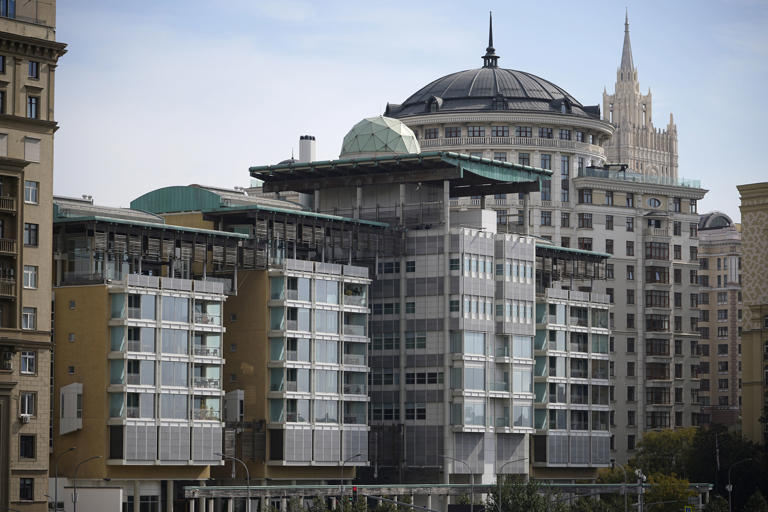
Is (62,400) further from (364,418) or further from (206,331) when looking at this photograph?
(364,418)

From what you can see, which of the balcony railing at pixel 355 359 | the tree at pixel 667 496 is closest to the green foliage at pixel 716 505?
the tree at pixel 667 496

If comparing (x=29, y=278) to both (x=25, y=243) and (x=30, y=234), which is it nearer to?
(x=25, y=243)

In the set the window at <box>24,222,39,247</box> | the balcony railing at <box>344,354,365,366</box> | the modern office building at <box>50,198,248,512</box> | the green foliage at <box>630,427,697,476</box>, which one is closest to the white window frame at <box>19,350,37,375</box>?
the window at <box>24,222,39,247</box>

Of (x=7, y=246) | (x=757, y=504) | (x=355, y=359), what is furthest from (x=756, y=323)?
(x=7, y=246)

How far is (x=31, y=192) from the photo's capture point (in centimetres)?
13312

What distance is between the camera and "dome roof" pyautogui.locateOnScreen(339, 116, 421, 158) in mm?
181250

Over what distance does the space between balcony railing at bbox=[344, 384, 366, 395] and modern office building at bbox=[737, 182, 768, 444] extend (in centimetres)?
4804

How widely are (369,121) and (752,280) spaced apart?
4983cm

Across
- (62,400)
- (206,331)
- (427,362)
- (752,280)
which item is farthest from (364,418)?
(752,280)

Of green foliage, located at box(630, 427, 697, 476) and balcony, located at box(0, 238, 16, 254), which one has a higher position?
balcony, located at box(0, 238, 16, 254)

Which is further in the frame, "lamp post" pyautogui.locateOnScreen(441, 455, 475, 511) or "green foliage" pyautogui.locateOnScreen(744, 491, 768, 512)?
"green foliage" pyautogui.locateOnScreen(744, 491, 768, 512)

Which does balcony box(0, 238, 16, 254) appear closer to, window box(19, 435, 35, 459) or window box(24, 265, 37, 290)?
window box(24, 265, 37, 290)

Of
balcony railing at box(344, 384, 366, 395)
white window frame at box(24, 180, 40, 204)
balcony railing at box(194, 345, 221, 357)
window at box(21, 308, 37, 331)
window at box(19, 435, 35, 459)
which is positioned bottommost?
window at box(19, 435, 35, 459)

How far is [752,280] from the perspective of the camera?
199125mm
